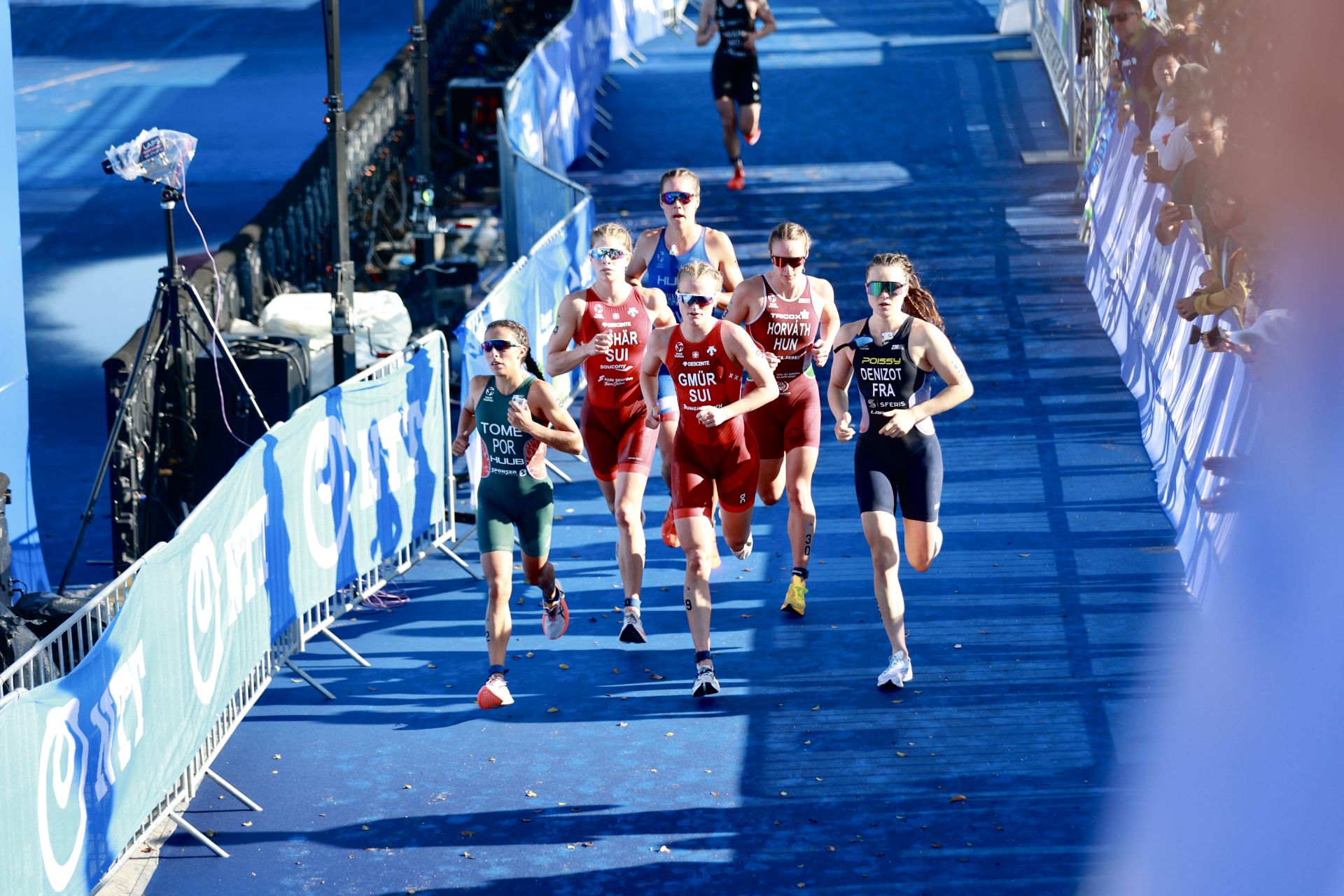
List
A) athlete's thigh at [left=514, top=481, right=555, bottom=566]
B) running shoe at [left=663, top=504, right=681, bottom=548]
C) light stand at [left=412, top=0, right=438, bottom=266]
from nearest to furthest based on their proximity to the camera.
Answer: athlete's thigh at [left=514, top=481, right=555, bottom=566] < running shoe at [left=663, top=504, right=681, bottom=548] < light stand at [left=412, top=0, right=438, bottom=266]

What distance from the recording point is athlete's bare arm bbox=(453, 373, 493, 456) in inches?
377

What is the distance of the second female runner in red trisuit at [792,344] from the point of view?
Result: 1018 centimetres

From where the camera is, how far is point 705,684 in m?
9.48

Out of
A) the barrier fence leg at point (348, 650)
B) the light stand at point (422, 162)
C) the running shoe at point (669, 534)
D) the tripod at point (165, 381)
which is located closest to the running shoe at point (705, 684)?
the running shoe at point (669, 534)

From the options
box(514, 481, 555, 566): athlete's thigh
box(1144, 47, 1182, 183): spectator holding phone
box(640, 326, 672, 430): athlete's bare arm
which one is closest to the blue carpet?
box(514, 481, 555, 566): athlete's thigh

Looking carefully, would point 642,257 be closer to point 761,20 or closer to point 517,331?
point 517,331

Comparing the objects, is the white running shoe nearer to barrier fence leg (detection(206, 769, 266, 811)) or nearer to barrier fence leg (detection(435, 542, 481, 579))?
barrier fence leg (detection(435, 542, 481, 579))

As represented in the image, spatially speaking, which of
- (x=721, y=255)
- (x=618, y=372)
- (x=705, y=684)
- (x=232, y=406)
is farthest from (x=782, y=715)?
(x=232, y=406)

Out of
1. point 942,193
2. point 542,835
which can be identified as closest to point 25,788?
point 542,835

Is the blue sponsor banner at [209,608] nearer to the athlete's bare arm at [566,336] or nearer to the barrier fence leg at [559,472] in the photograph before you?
the athlete's bare arm at [566,336]

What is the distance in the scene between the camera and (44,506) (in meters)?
13.2

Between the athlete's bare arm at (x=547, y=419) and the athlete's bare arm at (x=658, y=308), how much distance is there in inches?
47.7

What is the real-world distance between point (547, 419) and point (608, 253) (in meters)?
1.35

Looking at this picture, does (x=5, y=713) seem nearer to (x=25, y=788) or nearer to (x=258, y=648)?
(x=25, y=788)
